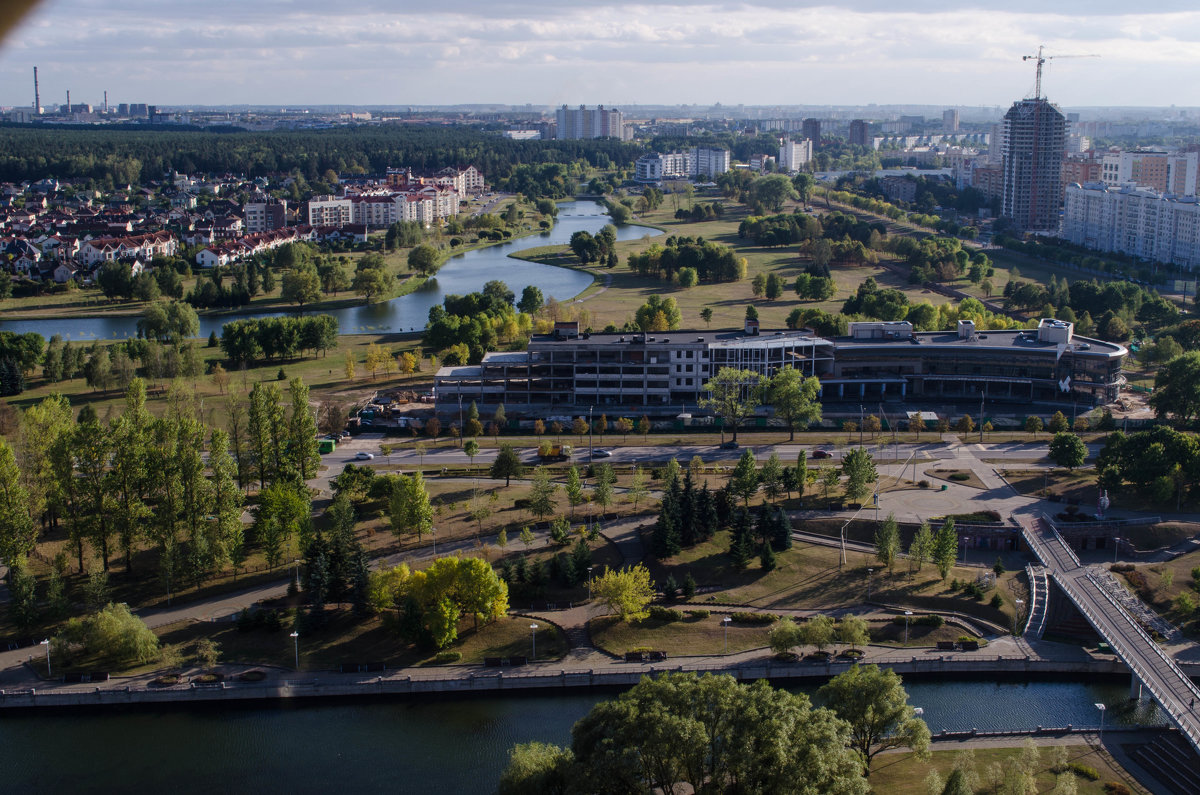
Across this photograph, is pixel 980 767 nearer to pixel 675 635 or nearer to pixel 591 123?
pixel 675 635

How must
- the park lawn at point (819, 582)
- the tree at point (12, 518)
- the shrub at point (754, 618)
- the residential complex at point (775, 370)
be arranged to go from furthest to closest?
the residential complex at point (775, 370)
the park lawn at point (819, 582)
the tree at point (12, 518)
the shrub at point (754, 618)

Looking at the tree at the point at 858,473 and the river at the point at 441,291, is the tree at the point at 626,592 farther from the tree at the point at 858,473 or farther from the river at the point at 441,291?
the river at the point at 441,291

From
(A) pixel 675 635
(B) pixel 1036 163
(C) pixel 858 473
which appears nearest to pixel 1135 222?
(B) pixel 1036 163

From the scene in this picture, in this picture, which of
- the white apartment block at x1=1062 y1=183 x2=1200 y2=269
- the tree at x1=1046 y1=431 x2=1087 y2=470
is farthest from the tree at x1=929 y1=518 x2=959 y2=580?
the white apartment block at x1=1062 y1=183 x2=1200 y2=269

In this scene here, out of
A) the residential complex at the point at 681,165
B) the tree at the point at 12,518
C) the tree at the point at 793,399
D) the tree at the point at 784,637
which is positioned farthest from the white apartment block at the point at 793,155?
the tree at the point at 12,518

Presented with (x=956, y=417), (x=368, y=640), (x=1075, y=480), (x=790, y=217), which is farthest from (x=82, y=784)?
(x=790, y=217)

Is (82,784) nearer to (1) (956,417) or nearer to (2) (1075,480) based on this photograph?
(2) (1075,480)
